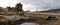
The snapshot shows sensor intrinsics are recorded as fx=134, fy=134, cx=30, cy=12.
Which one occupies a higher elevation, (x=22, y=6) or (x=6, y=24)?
(x=22, y=6)

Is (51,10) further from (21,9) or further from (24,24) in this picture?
(24,24)

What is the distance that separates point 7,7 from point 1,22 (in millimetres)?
3467

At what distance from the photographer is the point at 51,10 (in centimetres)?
925

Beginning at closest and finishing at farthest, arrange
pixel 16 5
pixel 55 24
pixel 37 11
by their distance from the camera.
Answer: pixel 55 24
pixel 16 5
pixel 37 11

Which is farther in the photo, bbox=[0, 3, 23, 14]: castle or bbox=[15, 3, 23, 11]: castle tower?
bbox=[15, 3, 23, 11]: castle tower

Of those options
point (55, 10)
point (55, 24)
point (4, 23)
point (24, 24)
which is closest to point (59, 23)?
point (55, 24)

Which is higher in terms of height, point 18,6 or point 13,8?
point 18,6

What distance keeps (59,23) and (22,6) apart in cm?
385

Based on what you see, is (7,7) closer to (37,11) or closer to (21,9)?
(21,9)

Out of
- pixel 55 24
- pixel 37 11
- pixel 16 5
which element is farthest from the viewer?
pixel 37 11

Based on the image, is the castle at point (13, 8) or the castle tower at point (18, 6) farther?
the castle tower at point (18, 6)

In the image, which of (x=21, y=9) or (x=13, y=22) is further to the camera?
(x=21, y=9)

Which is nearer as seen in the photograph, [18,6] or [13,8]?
[18,6]

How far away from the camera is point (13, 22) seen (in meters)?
5.68
